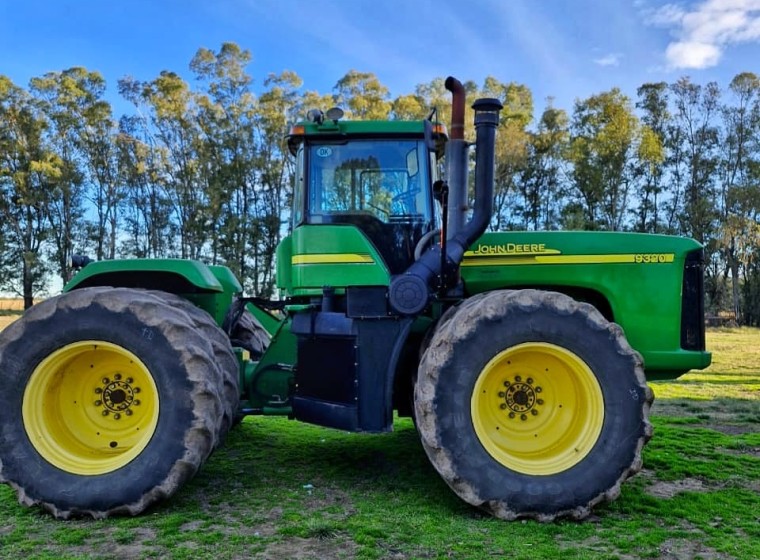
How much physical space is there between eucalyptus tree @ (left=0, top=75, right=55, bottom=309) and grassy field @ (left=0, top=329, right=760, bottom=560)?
2983cm

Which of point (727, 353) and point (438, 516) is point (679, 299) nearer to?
point (438, 516)

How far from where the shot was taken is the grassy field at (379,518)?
3.23 m

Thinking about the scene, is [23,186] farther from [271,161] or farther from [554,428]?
[554,428]

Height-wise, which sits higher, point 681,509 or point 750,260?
point 750,260

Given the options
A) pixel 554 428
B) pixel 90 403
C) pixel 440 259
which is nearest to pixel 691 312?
pixel 554 428

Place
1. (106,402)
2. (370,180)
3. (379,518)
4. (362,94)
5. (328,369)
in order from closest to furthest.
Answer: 1. (379,518)
2. (106,402)
3. (328,369)
4. (370,180)
5. (362,94)

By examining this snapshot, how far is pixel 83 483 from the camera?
12.4 feet

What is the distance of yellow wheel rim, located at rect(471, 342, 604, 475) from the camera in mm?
3838

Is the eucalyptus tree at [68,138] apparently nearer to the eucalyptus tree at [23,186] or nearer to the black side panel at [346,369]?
the eucalyptus tree at [23,186]

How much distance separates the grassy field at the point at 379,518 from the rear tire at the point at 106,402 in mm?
199

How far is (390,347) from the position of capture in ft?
13.9

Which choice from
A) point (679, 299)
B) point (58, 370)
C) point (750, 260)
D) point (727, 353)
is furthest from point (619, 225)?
point (58, 370)

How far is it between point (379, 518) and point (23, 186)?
32225 millimetres

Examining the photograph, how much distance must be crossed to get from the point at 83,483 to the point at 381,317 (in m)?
2.06
